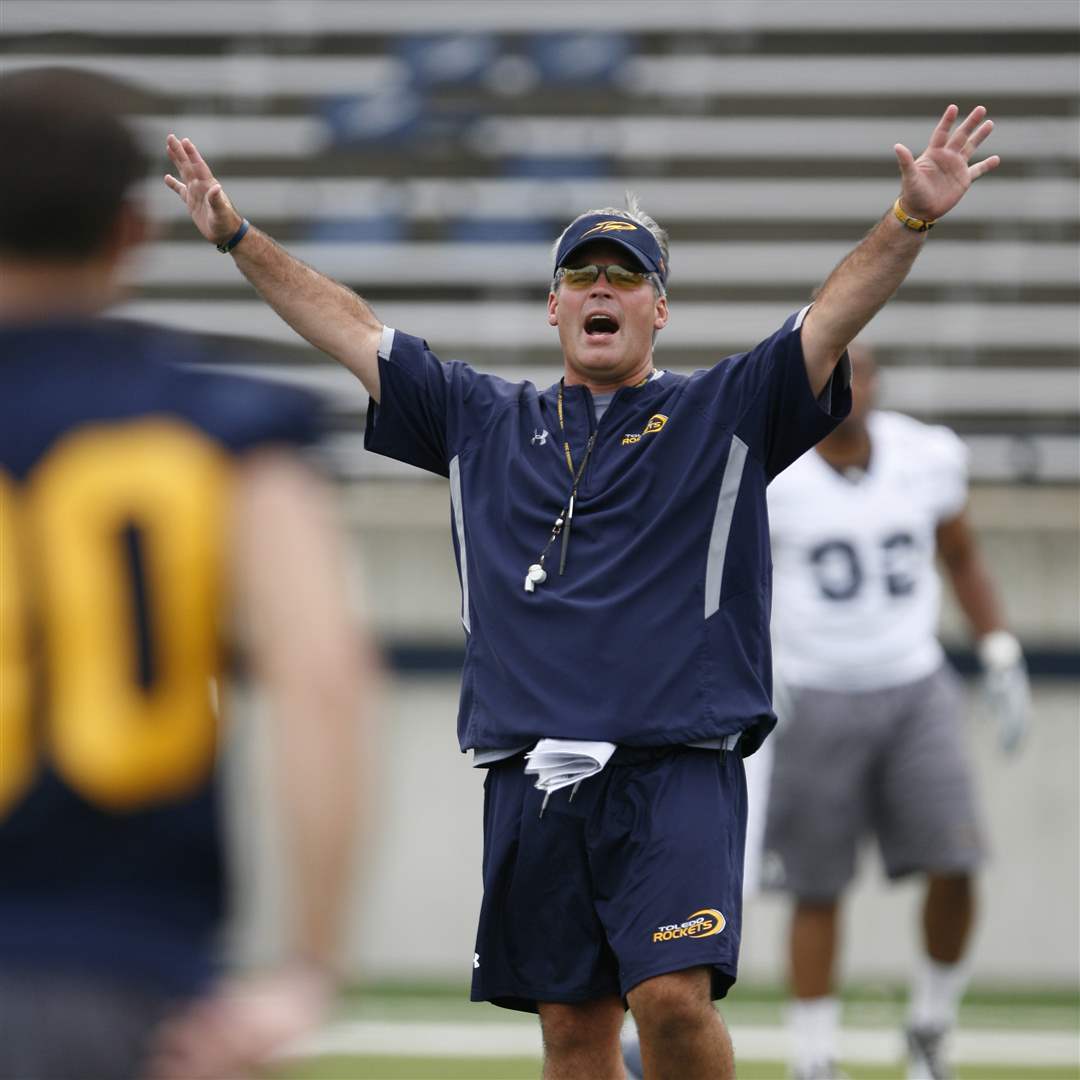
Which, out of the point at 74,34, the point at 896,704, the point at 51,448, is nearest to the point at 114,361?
the point at 51,448

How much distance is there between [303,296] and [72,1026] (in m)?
2.81

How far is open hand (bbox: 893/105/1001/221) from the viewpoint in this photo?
167 inches

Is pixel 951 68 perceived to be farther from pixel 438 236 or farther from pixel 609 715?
pixel 609 715

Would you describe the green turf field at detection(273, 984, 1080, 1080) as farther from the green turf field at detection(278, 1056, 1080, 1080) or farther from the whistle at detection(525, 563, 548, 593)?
the whistle at detection(525, 563, 548, 593)

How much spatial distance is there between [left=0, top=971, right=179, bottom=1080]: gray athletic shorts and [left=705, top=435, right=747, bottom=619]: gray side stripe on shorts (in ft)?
7.89

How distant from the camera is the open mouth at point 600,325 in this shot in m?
4.56

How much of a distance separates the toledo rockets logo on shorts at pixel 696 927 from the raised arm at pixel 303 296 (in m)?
1.25

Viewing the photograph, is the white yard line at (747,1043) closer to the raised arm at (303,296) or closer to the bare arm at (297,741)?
the raised arm at (303,296)

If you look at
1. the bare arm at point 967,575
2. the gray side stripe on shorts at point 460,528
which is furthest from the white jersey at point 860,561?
the gray side stripe on shorts at point 460,528

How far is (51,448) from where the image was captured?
2.10m

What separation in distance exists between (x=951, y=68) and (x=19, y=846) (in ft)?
33.4

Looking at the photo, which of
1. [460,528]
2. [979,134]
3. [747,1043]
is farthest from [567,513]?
[747,1043]

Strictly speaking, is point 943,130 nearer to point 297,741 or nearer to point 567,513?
point 567,513

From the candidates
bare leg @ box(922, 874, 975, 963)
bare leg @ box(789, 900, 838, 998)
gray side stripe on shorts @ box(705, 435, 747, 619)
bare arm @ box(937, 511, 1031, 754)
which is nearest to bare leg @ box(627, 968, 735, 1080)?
gray side stripe on shorts @ box(705, 435, 747, 619)
